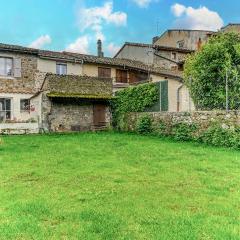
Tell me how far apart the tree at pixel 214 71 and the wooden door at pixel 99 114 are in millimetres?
8972

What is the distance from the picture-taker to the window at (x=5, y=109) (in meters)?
28.2

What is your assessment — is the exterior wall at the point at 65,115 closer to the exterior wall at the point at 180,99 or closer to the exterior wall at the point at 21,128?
the exterior wall at the point at 21,128

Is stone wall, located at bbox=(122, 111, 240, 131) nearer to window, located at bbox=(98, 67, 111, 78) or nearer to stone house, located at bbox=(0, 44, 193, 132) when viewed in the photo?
stone house, located at bbox=(0, 44, 193, 132)

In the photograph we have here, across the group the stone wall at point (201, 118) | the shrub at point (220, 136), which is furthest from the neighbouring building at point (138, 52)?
the shrub at point (220, 136)

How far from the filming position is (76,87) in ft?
85.1

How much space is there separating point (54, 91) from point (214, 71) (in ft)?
35.4

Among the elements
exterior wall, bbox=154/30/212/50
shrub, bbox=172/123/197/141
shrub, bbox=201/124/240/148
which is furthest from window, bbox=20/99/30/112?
exterior wall, bbox=154/30/212/50

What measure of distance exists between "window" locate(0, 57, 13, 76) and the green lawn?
1813cm

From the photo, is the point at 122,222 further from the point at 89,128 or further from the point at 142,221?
the point at 89,128

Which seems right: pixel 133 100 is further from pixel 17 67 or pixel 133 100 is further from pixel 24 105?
pixel 17 67

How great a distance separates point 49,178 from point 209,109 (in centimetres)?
1128

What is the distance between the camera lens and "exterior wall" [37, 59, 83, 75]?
3059cm

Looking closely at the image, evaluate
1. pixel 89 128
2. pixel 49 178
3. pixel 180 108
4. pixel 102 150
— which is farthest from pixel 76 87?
pixel 49 178

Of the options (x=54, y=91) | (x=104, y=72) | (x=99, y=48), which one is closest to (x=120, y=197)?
(x=54, y=91)
